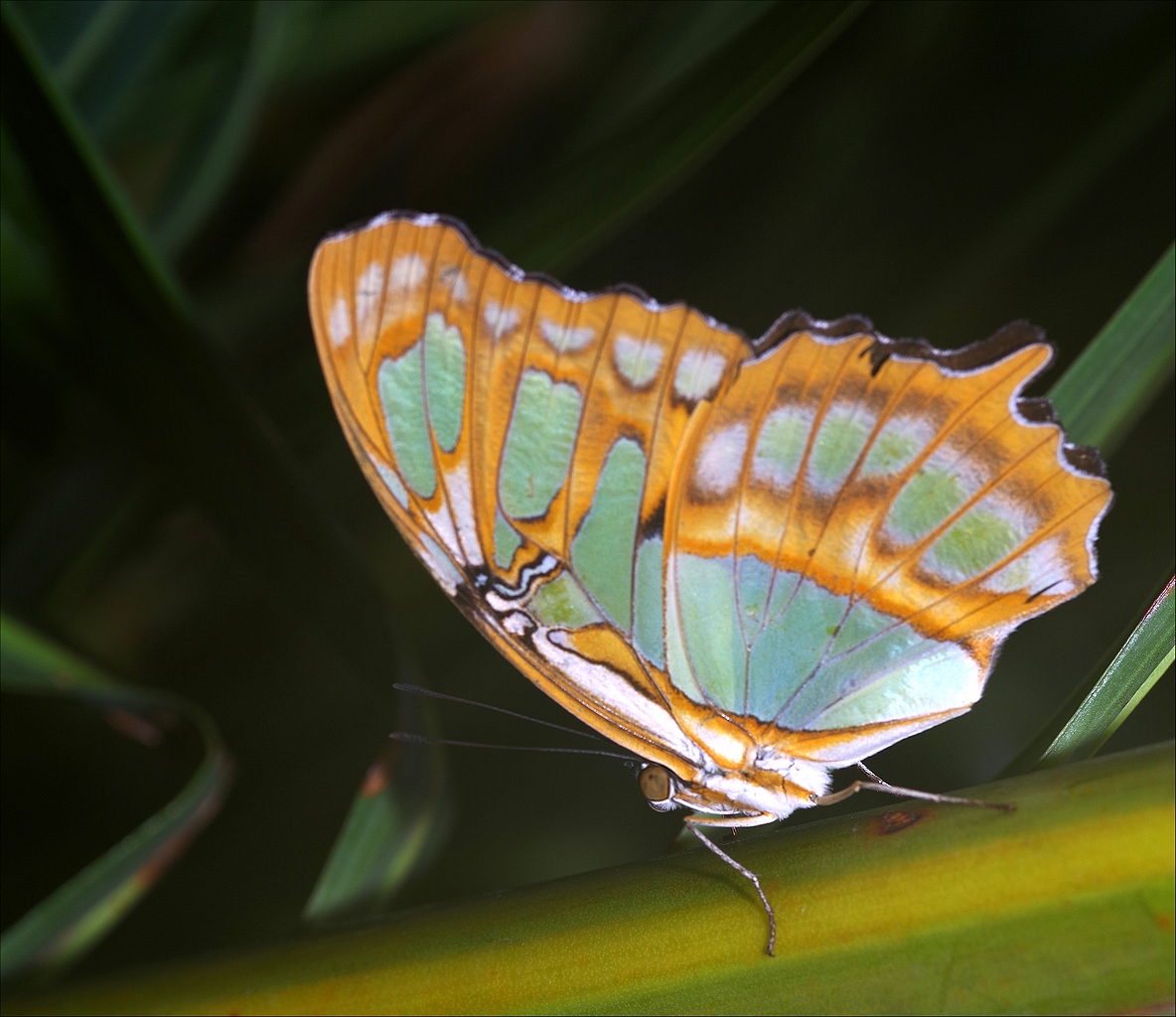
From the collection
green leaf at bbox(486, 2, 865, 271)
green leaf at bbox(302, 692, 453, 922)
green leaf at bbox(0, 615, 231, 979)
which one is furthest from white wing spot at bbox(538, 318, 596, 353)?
green leaf at bbox(0, 615, 231, 979)

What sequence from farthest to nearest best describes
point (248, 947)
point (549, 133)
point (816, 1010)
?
point (549, 133) < point (248, 947) < point (816, 1010)

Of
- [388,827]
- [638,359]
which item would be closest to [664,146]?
[638,359]

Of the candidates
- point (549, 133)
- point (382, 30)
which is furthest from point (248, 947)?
point (549, 133)

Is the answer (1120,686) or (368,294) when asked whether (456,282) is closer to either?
(368,294)

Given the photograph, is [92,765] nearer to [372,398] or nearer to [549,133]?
[372,398]

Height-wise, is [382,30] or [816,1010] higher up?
[382,30]

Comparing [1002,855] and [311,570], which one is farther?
[311,570]
